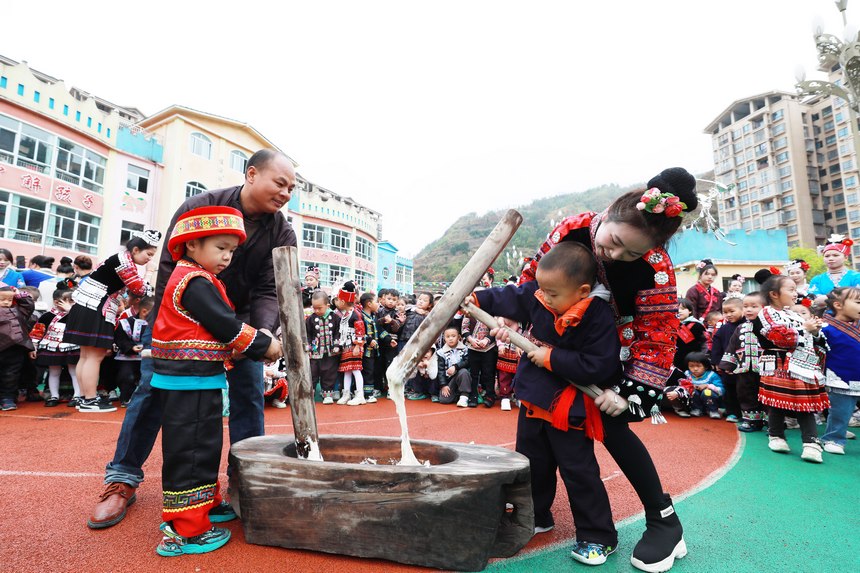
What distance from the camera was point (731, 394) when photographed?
18.1 feet

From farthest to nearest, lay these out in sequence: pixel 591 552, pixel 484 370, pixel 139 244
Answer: pixel 484 370 → pixel 139 244 → pixel 591 552

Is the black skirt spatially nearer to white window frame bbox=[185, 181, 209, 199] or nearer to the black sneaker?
the black sneaker

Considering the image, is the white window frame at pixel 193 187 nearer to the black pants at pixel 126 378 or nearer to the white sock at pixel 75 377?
the white sock at pixel 75 377

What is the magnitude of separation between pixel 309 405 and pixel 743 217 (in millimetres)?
75896

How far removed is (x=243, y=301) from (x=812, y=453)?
470 cm

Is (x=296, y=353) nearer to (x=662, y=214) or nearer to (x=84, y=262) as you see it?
(x=662, y=214)

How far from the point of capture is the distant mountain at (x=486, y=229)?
86.8 m

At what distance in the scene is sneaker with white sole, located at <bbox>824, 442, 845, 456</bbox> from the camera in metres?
3.92

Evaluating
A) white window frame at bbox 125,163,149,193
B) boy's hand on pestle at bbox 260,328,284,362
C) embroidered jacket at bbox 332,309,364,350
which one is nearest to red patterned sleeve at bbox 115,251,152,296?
embroidered jacket at bbox 332,309,364,350

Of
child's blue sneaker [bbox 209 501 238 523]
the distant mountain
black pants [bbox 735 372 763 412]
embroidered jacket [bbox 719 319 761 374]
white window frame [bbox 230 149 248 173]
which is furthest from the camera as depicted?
the distant mountain

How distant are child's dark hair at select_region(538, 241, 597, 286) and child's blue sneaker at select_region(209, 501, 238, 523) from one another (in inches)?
87.3

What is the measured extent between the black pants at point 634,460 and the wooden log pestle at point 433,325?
93cm

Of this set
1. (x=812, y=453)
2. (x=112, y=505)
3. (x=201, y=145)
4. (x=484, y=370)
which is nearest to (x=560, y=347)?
(x=112, y=505)

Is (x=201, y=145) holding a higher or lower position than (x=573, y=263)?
higher
